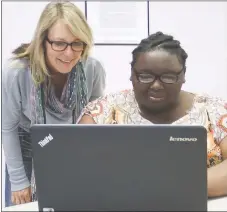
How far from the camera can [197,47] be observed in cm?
252

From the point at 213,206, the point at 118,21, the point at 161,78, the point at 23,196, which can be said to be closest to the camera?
the point at 213,206

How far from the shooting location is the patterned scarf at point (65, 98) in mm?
1796

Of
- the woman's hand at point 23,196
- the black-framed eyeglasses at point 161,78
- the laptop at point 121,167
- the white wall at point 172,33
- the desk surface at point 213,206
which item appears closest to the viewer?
the laptop at point 121,167

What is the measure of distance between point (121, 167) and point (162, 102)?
58cm

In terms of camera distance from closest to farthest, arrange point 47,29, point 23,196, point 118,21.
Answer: point 47,29, point 23,196, point 118,21

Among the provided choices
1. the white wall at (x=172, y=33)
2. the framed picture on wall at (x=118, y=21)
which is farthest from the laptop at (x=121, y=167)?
the framed picture on wall at (x=118, y=21)

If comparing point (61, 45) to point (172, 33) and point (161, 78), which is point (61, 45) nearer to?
point (161, 78)

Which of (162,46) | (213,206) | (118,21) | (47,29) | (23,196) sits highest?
(118,21)

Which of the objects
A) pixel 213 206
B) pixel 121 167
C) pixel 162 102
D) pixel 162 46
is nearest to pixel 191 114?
pixel 162 102

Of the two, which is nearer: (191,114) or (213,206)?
(213,206)

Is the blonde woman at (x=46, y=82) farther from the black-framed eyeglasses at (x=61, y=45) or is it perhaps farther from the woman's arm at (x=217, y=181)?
the woman's arm at (x=217, y=181)

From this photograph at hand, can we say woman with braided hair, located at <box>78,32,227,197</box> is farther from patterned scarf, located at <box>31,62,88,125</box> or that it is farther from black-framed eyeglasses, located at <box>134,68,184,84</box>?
patterned scarf, located at <box>31,62,88,125</box>

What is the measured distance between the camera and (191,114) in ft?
4.52

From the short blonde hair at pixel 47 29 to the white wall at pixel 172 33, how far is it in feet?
2.22
